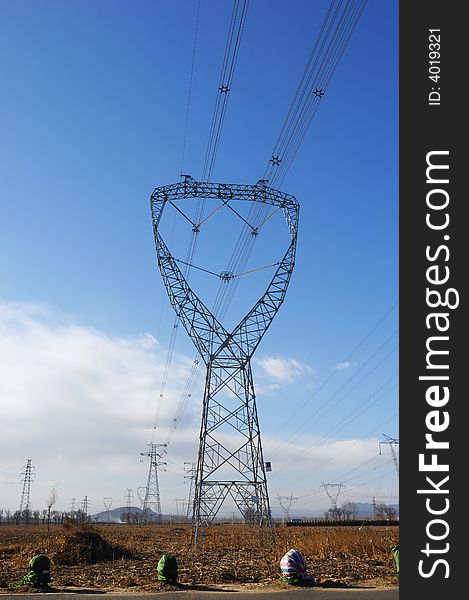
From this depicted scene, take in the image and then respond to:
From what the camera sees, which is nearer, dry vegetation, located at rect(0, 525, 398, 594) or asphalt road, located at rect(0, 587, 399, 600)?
asphalt road, located at rect(0, 587, 399, 600)

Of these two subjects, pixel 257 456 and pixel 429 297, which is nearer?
pixel 429 297

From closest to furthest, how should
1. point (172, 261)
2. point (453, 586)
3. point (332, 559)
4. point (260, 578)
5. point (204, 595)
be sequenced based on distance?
1. point (453, 586)
2. point (204, 595)
3. point (260, 578)
4. point (332, 559)
5. point (172, 261)

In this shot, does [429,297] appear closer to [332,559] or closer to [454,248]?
[454,248]

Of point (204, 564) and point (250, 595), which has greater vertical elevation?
point (250, 595)

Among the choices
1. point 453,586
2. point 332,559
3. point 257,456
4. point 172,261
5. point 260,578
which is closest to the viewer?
point 453,586

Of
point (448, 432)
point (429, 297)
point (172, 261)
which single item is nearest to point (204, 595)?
point (448, 432)

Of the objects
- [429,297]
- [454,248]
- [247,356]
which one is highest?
[247,356]

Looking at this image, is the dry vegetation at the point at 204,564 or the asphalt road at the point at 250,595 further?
the dry vegetation at the point at 204,564

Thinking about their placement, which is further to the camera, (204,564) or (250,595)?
(204,564)
